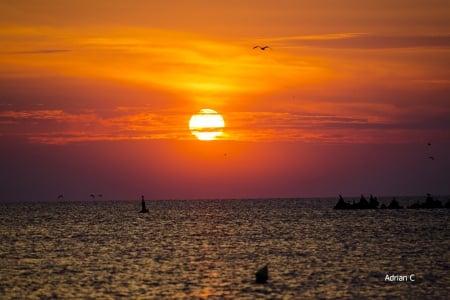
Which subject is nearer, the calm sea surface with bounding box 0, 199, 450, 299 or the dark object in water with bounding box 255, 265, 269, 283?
the calm sea surface with bounding box 0, 199, 450, 299

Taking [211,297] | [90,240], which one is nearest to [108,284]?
[211,297]

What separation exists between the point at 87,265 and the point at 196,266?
423 inches

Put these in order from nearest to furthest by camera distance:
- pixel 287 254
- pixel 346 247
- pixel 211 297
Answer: pixel 211 297
pixel 287 254
pixel 346 247

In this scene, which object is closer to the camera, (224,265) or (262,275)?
(262,275)

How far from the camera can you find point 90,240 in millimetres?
108312

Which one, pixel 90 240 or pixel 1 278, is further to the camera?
pixel 90 240

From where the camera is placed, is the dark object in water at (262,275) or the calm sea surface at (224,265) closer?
the calm sea surface at (224,265)

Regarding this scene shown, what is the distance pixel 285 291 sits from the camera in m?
54.5

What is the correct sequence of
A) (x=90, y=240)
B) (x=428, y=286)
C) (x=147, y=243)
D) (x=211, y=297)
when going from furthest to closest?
(x=90, y=240), (x=147, y=243), (x=428, y=286), (x=211, y=297)

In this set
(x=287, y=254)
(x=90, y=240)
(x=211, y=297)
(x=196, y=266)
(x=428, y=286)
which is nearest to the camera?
(x=211, y=297)

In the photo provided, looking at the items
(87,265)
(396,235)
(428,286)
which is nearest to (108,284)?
(87,265)

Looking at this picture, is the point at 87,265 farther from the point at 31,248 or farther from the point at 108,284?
the point at 31,248

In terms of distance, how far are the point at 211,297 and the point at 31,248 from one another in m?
48.2

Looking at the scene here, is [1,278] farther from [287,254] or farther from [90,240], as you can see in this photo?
[90,240]
